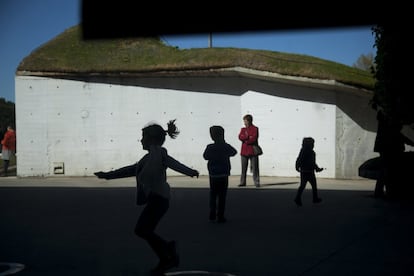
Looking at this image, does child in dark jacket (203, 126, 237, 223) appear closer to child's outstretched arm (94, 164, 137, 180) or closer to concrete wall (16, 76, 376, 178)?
child's outstretched arm (94, 164, 137, 180)

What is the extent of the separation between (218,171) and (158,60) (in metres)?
8.70

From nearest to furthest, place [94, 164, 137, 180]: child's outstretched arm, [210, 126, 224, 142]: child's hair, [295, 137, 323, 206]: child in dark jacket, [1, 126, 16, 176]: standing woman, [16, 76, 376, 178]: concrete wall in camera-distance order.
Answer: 1. [94, 164, 137, 180]: child's outstretched arm
2. [210, 126, 224, 142]: child's hair
3. [295, 137, 323, 206]: child in dark jacket
4. [16, 76, 376, 178]: concrete wall
5. [1, 126, 16, 176]: standing woman

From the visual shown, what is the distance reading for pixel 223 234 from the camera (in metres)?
8.04

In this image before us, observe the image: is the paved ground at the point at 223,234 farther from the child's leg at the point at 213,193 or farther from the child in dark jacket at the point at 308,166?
the child in dark jacket at the point at 308,166

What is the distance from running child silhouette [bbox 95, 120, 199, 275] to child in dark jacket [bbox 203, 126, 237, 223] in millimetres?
2548

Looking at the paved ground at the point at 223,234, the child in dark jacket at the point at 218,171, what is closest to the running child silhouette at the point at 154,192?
the paved ground at the point at 223,234

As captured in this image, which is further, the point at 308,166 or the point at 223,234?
the point at 308,166

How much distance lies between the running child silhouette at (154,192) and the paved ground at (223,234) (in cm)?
28

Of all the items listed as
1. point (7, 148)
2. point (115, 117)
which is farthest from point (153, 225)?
point (7, 148)

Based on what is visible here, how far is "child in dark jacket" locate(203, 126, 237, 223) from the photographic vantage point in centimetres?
896

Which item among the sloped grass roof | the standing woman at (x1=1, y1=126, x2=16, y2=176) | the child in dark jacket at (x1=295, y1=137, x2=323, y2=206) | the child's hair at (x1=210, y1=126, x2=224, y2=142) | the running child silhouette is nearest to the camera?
the running child silhouette

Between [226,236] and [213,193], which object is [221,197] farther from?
[226,236]

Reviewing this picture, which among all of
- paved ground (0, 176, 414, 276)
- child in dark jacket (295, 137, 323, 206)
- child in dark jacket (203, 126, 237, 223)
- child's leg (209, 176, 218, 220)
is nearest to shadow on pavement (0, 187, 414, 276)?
paved ground (0, 176, 414, 276)

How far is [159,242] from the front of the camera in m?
5.96
